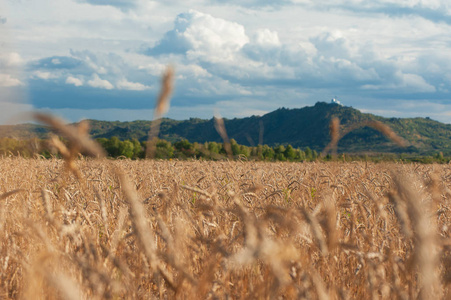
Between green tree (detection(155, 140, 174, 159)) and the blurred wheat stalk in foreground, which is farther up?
the blurred wheat stalk in foreground

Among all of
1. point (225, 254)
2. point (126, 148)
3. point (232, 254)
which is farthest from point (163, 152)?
point (126, 148)

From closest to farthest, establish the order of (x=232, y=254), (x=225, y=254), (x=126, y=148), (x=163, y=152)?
(x=225, y=254) < (x=232, y=254) < (x=163, y=152) < (x=126, y=148)

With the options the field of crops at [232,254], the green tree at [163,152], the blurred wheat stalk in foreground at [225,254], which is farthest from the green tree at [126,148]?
the blurred wheat stalk in foreground at [225,254]

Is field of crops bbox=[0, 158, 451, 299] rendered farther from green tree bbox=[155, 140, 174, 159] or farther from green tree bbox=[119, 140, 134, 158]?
green tree bbox=[119, 140, 134, 158]

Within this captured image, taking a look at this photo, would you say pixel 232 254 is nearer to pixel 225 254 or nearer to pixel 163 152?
pixel 225 254

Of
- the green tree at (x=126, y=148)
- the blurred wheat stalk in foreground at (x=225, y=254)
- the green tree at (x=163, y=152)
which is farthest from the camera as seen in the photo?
the green tree at (x=126, y=148)

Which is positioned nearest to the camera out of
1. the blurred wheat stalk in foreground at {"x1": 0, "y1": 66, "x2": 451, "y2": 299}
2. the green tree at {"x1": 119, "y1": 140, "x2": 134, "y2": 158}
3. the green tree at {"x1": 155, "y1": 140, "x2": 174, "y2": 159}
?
the blurred wheat stalk in foreground at {"x1": 0, "y1": 66, "x2": 451, "y2": 299}

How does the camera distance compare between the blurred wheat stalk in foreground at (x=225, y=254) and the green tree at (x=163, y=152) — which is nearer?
the blurred wheat stalk in foreground at (x=225, y=254)

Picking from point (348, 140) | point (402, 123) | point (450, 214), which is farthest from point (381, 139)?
point (450, 214)

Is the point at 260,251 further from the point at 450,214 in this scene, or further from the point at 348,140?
the point at 348,140

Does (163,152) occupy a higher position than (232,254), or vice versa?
(232,254)

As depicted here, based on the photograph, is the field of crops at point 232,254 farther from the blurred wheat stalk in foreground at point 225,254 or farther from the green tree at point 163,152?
the green tree at point 163,152

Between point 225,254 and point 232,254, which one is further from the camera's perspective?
point 232,254

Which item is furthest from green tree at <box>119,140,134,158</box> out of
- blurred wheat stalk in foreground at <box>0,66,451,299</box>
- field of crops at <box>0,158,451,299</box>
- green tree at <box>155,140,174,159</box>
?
blurred wheat stalk in foreground at <box>0,66,451,299</box>
